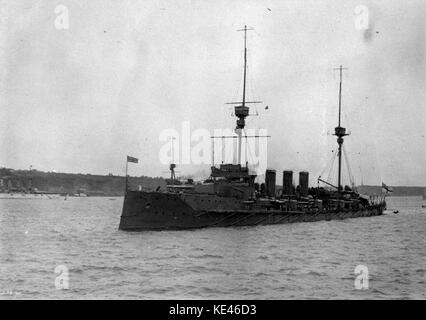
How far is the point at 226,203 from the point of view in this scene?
102 feet

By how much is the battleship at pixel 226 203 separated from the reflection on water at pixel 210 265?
1013 millimetres

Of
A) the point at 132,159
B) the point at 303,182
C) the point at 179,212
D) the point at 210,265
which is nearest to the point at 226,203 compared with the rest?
the point at 179,212

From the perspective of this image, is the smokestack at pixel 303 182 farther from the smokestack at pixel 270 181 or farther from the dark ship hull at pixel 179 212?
the dark ship hull at pixel 179 212

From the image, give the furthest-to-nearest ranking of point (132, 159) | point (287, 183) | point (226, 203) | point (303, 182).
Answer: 1. point (303, 182)
2. point (287, 183)
3. point (226, 203)
4. point (132, 159)

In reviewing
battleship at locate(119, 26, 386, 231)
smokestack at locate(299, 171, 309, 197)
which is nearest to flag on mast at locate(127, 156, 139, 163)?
battleship at locate(119, 26, 386, 231)

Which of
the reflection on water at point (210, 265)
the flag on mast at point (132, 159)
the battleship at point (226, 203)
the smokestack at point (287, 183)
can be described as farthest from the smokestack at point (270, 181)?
the flag on mast at point (132, 159)

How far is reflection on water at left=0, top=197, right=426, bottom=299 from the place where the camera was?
1412 centimetres

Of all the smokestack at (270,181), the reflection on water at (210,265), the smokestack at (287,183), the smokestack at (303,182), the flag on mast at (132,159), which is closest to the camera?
the reflection on water at (210,265)

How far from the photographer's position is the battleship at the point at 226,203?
27719 mm

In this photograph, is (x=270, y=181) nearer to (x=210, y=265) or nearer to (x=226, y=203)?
(x=226, y=203)

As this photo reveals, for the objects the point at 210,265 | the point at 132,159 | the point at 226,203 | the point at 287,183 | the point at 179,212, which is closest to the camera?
the point at 210,265

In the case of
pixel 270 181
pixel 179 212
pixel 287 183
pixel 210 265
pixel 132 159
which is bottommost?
pixel 210 265

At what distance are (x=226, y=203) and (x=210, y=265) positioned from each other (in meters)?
13.1

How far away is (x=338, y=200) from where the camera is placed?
4975 centimetres
